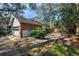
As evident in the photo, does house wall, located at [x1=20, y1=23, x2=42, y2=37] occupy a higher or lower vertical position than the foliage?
higher

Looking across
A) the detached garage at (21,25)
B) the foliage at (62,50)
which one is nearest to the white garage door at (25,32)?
the detached garage at (21,25)

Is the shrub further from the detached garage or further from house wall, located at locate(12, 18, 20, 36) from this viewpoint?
house wall, located at locate(12, 18, 20, 36)

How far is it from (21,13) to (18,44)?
321 millimetres

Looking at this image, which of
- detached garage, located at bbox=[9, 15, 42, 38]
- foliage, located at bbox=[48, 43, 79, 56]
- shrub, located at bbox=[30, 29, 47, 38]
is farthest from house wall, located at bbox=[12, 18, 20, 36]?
foliage, located at bbox=[48, 43, 79, 56]

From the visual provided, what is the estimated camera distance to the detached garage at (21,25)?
6.08 feet

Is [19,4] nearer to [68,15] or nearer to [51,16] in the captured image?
[51,16]

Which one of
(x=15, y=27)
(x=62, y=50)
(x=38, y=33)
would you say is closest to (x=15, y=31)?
(x=15, y=27)

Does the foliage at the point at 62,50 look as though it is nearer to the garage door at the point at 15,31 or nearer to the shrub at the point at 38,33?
the shrub at the point at 38,33

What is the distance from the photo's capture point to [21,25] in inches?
73.6

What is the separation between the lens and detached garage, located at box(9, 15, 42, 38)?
1854mm

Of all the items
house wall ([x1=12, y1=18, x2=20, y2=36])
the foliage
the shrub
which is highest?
house wall ([x1=12, y1=18, x2=20, y2=36])

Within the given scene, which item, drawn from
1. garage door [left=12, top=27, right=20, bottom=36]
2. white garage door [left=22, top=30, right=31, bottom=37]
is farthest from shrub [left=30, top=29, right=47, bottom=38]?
garage door [left=12, top=27, right=20, bottom=36]

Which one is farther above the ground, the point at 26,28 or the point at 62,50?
the point at 26,28

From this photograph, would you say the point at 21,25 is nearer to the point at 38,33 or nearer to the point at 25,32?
the point at 25,32
